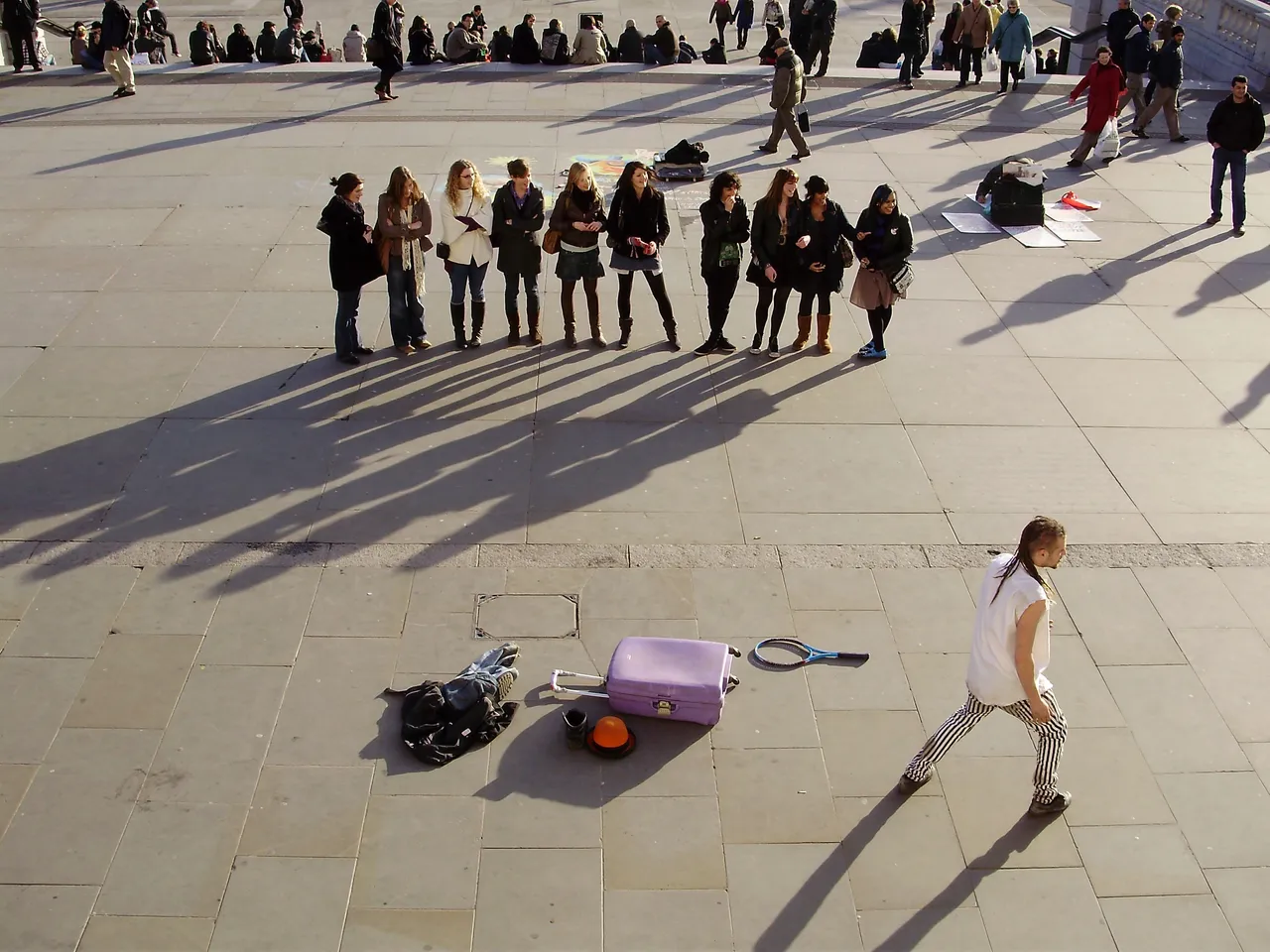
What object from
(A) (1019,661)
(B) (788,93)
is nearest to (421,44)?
(B) (788,93)

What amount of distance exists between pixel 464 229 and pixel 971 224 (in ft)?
20.8

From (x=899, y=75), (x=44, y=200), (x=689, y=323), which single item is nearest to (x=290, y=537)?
(x=689, y=323)

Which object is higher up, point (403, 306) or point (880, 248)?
point (880, 248)

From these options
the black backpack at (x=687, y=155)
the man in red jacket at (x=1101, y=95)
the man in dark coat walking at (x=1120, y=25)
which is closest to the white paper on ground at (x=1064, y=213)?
the man in red jacket at (x=1101, y=95)

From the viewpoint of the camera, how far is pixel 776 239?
9.50 m

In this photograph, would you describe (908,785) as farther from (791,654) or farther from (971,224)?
(971,224)

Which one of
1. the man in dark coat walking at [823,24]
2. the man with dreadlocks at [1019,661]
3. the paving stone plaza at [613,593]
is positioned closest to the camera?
the man with dreadlocks at [1019,661]

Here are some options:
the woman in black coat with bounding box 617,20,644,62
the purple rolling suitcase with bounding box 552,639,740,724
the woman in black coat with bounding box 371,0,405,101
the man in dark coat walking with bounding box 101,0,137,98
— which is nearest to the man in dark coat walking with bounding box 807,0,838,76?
the woman in black coat with bounding box 617,20,644,62

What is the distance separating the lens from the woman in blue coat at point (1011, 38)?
1798 cm

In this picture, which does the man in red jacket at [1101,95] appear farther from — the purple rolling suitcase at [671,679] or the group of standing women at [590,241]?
the purple rolling suitcase at [671,679]

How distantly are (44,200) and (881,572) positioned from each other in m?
10.8

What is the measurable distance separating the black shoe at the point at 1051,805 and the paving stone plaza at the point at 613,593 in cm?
7

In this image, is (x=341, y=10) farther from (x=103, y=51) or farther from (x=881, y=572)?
(x=881, y=572)

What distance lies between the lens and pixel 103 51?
59.0 ft
